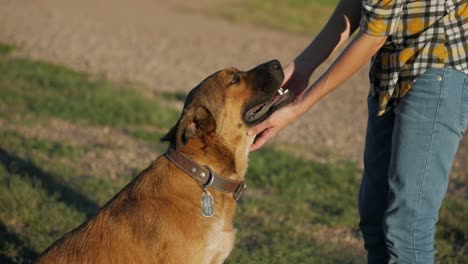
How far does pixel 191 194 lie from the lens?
12.6ft

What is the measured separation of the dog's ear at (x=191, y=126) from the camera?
12.4 ft

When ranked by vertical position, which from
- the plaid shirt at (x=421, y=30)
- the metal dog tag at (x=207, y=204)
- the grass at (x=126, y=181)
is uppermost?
the plaid shirt at (x=421, y=30)

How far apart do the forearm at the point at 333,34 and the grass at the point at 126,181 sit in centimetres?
176

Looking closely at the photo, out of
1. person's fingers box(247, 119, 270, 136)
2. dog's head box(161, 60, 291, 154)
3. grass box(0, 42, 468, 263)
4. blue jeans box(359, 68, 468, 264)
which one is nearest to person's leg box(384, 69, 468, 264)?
blue jeans box(359, 68, 468, 264)

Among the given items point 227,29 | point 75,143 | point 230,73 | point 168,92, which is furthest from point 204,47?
point 230,73

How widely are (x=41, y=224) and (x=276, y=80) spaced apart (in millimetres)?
2829

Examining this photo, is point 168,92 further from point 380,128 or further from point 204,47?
point 380,128

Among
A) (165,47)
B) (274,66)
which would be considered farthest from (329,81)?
(165,47)

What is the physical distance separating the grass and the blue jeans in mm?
1873

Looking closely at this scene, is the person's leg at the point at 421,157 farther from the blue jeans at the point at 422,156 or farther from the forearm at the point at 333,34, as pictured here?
the forearm at the point at 333,34

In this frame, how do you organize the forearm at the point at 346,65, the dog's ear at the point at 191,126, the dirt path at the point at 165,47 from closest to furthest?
the forearm at the point at 346,65
the dog's ear at the point at 191,126
the dirt path at the point at 165,47

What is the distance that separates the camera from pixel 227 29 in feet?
61.6

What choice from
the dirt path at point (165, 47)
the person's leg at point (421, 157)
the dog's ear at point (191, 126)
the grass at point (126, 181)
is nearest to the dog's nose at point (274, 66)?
the dog's ear at point (191, 126)

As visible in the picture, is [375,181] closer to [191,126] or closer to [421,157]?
[421,157]
